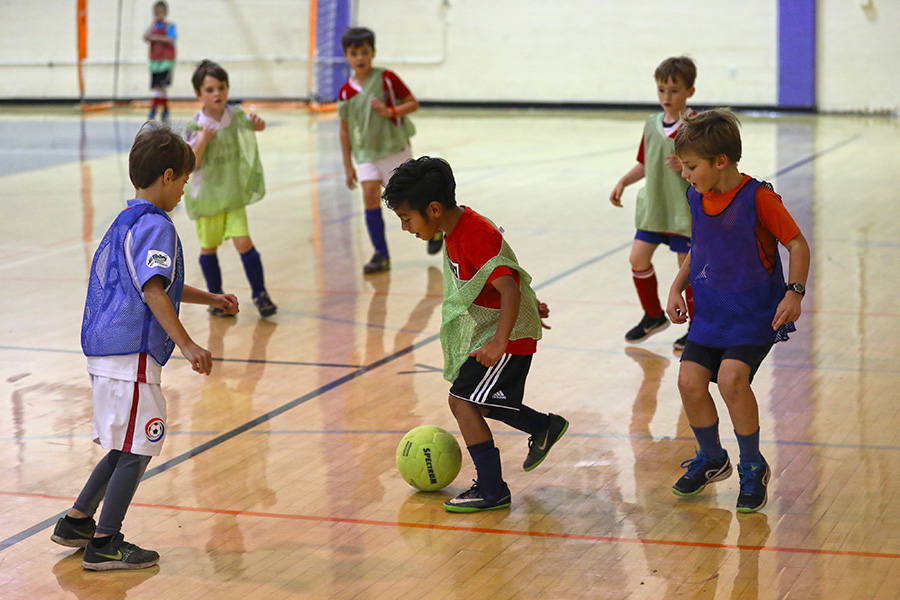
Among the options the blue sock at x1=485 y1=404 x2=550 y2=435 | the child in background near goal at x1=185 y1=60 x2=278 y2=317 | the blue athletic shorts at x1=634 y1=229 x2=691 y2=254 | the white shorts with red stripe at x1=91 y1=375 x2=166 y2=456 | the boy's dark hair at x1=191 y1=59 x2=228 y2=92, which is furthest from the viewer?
the child in background near goal at x1=185 y1=60 x2=278 y2=317

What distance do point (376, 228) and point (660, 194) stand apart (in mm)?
2617

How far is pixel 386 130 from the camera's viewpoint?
7625 mm

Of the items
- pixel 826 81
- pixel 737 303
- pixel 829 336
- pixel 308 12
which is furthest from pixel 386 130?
pixel 308 12

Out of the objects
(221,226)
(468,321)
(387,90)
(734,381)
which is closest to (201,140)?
(221,226)

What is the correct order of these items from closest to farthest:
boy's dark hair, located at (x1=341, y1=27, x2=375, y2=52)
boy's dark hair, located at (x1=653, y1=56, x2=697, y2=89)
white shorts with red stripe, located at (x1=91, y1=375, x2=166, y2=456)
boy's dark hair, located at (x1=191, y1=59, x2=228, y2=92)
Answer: white shorts with red stripe, located at (x1=91, y1=375, x2=166, y2=456) < boy's dark hair, located at (x1=653, y1=56, x2=697, y2=89) < boy's dark hair, located at (x1=191, y1=59, x2=228, y2=92) < boy's dark hair, located at (x1=341, y1=27, x2=375, y2=52)

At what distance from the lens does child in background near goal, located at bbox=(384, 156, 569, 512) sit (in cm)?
347

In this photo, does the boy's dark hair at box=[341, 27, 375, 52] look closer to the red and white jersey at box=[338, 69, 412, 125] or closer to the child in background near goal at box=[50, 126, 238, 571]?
the red and white jersey at box=[338, 69, 412, 125]

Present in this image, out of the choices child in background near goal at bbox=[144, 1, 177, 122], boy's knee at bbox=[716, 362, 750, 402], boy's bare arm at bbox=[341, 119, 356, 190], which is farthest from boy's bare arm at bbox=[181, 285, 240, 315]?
child in background near goal at bbox=[144, 1, 177, 122]

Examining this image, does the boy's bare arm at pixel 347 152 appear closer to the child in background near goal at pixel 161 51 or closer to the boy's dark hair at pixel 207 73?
the boy's dark hair at pixel 207 73

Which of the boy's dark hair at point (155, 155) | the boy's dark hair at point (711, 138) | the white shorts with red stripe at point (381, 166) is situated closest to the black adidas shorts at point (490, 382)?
the boy's dark hair at point (711, 138)

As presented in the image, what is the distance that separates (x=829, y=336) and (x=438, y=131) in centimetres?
1129

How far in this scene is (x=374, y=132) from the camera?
7.61 m

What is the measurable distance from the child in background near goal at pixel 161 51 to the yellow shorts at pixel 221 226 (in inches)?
496

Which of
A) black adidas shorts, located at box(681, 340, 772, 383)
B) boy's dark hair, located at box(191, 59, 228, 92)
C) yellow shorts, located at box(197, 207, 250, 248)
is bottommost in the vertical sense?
black adidas shorts, located at box(681, 340, 772, 383)
